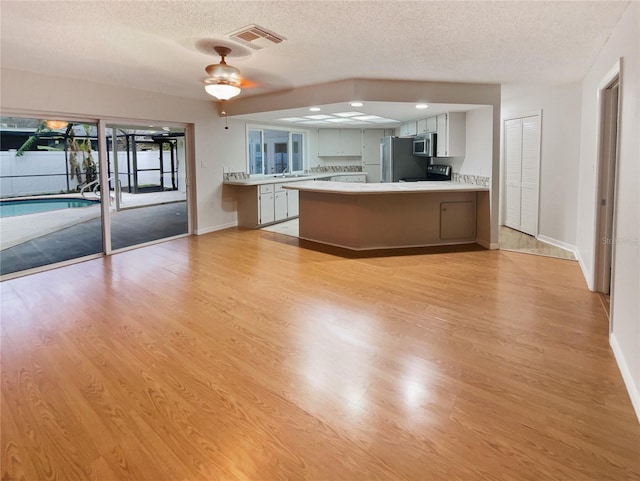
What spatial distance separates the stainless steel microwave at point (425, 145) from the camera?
6.49 metres

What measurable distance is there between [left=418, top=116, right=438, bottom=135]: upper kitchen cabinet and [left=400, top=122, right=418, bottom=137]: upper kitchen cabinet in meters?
0.23

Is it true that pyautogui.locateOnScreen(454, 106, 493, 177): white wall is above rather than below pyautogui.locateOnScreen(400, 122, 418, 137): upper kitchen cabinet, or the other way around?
below

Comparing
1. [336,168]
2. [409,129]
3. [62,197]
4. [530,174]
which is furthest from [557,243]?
[62,197]

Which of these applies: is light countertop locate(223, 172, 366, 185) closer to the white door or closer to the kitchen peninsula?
the kitchen peninsula

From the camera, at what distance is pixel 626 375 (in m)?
2.19

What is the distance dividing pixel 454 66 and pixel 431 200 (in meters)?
1.89

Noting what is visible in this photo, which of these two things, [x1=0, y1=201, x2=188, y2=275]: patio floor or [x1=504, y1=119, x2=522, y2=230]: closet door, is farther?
[x1=504, y1=119, x2=522, y2=230]: closet door

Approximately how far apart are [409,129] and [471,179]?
7.15 ft

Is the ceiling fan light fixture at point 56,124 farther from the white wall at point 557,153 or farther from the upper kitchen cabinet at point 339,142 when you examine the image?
the white wall at point 557,153

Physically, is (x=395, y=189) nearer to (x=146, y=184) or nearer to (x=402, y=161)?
(x=402, y=161)

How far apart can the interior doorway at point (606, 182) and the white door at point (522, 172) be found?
8.23 ft

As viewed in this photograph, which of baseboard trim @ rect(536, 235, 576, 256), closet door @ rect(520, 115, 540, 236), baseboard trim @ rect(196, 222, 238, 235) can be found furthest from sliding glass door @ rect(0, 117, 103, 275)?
baseboard trim @ rect(536, 235, 576, 256)

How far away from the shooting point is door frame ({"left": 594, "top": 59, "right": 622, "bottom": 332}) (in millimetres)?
3430

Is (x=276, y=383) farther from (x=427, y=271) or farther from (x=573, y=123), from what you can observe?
(x=573, y=123)
